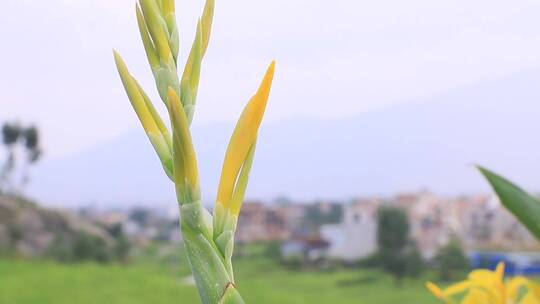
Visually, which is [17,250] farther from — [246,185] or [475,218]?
[475,218]

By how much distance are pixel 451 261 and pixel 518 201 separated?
9587 millimetres

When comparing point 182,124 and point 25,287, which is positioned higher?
point 182,124

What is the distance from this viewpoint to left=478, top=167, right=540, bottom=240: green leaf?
194 mm

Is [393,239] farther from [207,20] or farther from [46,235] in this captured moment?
[207,20]

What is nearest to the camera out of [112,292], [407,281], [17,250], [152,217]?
[112,292]

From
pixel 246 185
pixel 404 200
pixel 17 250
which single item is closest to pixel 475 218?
pixel 404 200

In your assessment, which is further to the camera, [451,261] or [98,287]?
[451,261]

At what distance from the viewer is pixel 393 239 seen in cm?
984

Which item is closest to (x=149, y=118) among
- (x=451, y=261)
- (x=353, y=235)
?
(x=451, y=261)

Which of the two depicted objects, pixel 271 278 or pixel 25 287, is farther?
pixel 271 278

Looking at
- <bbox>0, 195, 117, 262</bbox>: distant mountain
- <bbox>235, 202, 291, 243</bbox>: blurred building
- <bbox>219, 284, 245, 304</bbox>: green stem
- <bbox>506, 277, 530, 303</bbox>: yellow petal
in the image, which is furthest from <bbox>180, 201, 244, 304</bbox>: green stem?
<bbox>235, 202, 291, 243</bbox>: blurred building

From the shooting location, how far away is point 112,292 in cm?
430

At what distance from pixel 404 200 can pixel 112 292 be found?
9.10 meters

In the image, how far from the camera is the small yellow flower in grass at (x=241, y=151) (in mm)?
151
